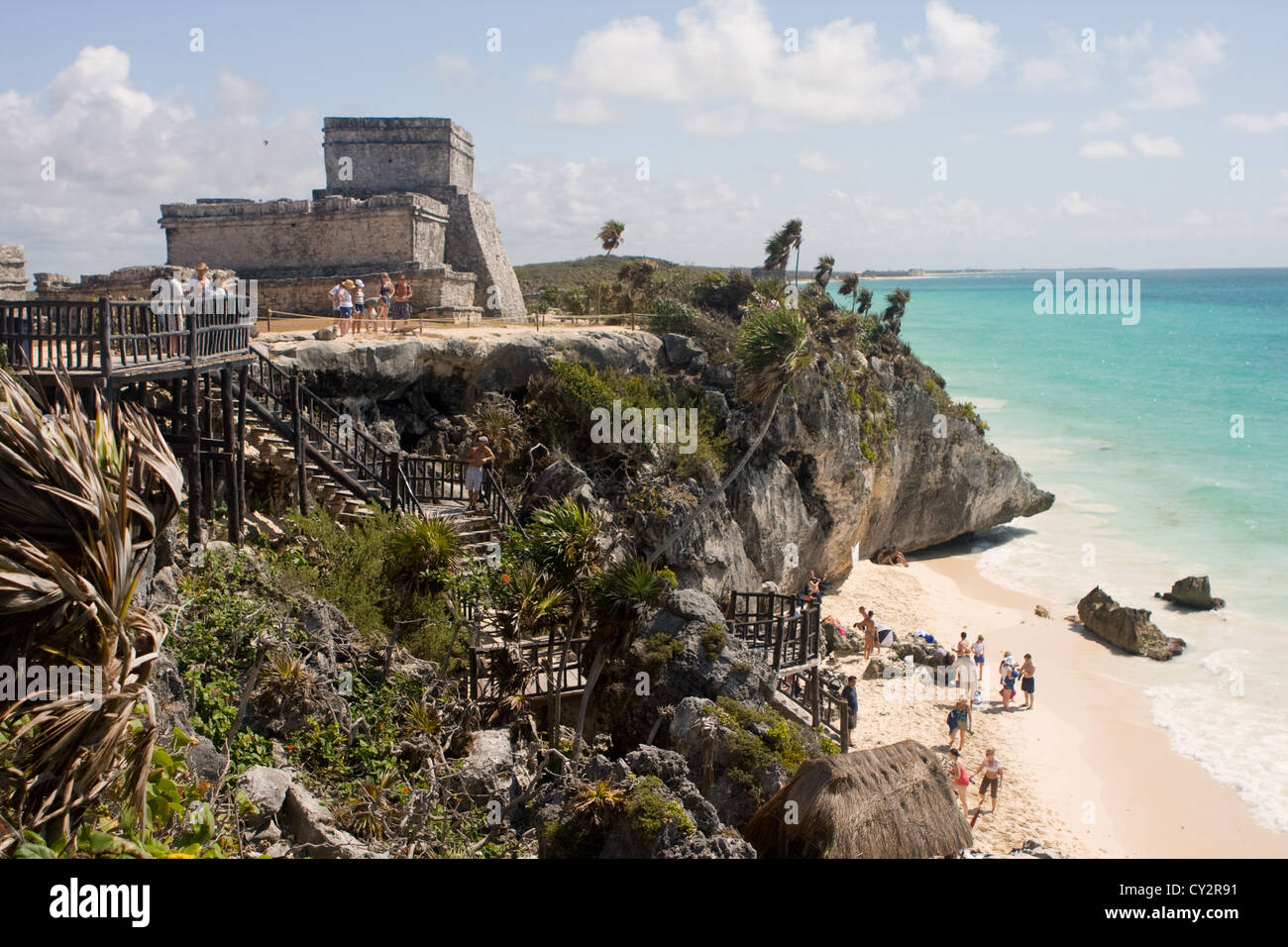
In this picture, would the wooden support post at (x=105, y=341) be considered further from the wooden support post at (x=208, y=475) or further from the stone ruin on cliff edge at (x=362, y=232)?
the stone ruin on cliff edge at (x=362, y=232)

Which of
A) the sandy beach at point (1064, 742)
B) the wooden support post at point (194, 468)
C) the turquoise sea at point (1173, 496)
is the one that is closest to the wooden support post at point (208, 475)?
the wooden support post at point (194, 468)

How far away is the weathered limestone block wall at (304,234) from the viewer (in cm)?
2767

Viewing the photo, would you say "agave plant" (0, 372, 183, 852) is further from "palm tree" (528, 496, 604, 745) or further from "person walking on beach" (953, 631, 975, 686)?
"person walking on beach" (953, 631, 975, 686)

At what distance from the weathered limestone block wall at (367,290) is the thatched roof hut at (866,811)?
1821cm

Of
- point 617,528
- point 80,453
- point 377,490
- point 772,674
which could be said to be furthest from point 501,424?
point 80,453

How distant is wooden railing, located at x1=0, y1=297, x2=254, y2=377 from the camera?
10.8 m

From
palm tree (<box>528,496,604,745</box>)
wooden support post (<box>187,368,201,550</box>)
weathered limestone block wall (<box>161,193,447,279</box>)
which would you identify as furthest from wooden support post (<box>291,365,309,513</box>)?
weathered limestone block wall (<box>161,193,447,279</box>)

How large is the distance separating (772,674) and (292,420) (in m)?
9.09

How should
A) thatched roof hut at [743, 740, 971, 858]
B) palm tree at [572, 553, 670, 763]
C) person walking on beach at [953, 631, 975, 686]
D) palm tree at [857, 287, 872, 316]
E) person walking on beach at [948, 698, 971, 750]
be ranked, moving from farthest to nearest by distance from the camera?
palm tree at [857, 287, 872, 316] → person walking on beach at [953, 631, 975, 686] → person walking on beach at [948, 698, 971, 750] → palm tree at [572, 553, 670, 763] → thatched roof hut at [743, 740, 971, 858]

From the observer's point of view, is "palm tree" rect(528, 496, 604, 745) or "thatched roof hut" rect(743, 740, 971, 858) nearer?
"thatched roof hut" rect(743, 740, 971, 858)

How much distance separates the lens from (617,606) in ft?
42.4

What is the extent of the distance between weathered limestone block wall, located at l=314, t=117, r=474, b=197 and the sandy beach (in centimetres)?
1780
